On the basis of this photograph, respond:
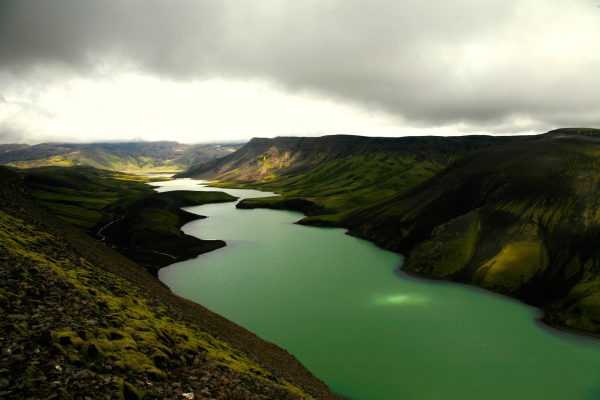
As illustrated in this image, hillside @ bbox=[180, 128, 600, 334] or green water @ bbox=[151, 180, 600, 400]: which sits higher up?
hillside @ bbox=[180, 128, 600, 334]

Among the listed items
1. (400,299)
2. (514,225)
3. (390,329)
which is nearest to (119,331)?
(390,329)

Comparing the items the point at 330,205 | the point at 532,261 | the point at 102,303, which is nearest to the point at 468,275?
the point at 532,261

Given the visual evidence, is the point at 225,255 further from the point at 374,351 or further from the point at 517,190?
the point at 517,190

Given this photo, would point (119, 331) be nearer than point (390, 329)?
Yes

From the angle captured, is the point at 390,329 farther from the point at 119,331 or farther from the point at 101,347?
the point at 101,347

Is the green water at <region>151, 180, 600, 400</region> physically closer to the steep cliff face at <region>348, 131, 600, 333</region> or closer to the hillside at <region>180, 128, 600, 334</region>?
the hillside at <region>180, 128, 600, 334</region>

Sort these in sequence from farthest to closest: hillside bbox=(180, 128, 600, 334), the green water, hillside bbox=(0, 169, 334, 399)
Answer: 1. hillside bbox=(180, 128, 600, 334)
2. the green water
3. hillside bbox=(0, 169, 334, 399)

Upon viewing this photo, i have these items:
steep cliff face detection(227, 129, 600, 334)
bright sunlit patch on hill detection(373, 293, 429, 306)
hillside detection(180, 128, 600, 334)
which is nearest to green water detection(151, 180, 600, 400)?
bright sunlit patch on hill detection(373, 293, 429, 306)
